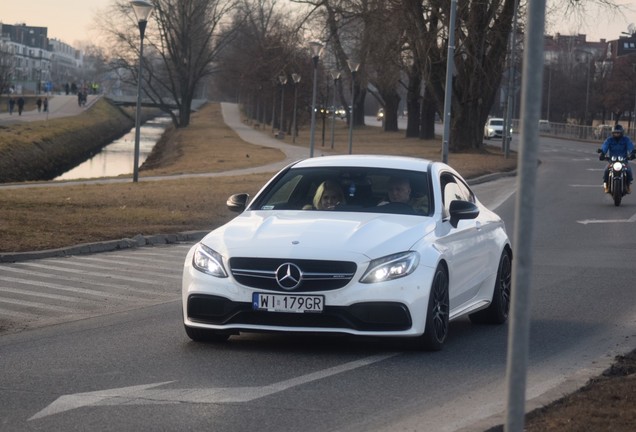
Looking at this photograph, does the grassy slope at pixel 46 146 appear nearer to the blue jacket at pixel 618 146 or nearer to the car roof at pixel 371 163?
the blue jacket at pixel 618 146

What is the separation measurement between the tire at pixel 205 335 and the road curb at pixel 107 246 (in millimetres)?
6828

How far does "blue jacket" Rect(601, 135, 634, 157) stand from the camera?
2680 centimetres

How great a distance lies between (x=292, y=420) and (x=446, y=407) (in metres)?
1.00

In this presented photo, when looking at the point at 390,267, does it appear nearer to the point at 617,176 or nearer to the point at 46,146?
the point at 617,176

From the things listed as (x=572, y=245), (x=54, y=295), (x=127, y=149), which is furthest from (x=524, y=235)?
(x=127, y=149)

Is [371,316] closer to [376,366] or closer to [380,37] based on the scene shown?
[376,366]

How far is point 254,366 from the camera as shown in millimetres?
8594

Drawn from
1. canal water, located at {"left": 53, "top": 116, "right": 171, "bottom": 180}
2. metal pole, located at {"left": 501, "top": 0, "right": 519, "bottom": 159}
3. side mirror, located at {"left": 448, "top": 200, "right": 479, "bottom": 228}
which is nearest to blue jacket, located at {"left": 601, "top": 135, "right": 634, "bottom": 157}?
side mirror, located at {"left": 448, "top": 200, "right": 479, "bottom": 228}

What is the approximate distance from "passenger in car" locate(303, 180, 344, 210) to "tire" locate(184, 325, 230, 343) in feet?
4.51

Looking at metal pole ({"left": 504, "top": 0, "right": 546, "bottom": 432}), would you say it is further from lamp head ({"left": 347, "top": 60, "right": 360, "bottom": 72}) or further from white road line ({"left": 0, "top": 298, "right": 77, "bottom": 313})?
lamp head ({"left": 347, "top": 60, "right": 360, "bottom": 72})

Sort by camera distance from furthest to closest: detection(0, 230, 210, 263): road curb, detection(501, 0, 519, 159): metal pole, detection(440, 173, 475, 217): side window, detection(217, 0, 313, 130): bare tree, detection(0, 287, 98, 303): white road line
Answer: detection(217, 0, 313, 130): bare tree < detection(501, 0, 519, 159): metal pole < detection(0, 230, 210, 263): road curb < detection(0, 287, 98, 303): white road line < detection(440, 173, 475, 217): side window

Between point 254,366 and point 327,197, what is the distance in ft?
6.89

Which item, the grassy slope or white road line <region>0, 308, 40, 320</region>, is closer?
white road line <region>0, 308, 40, 320</region>

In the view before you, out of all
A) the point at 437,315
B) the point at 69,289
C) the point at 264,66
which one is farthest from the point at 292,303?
the point at 264,66
